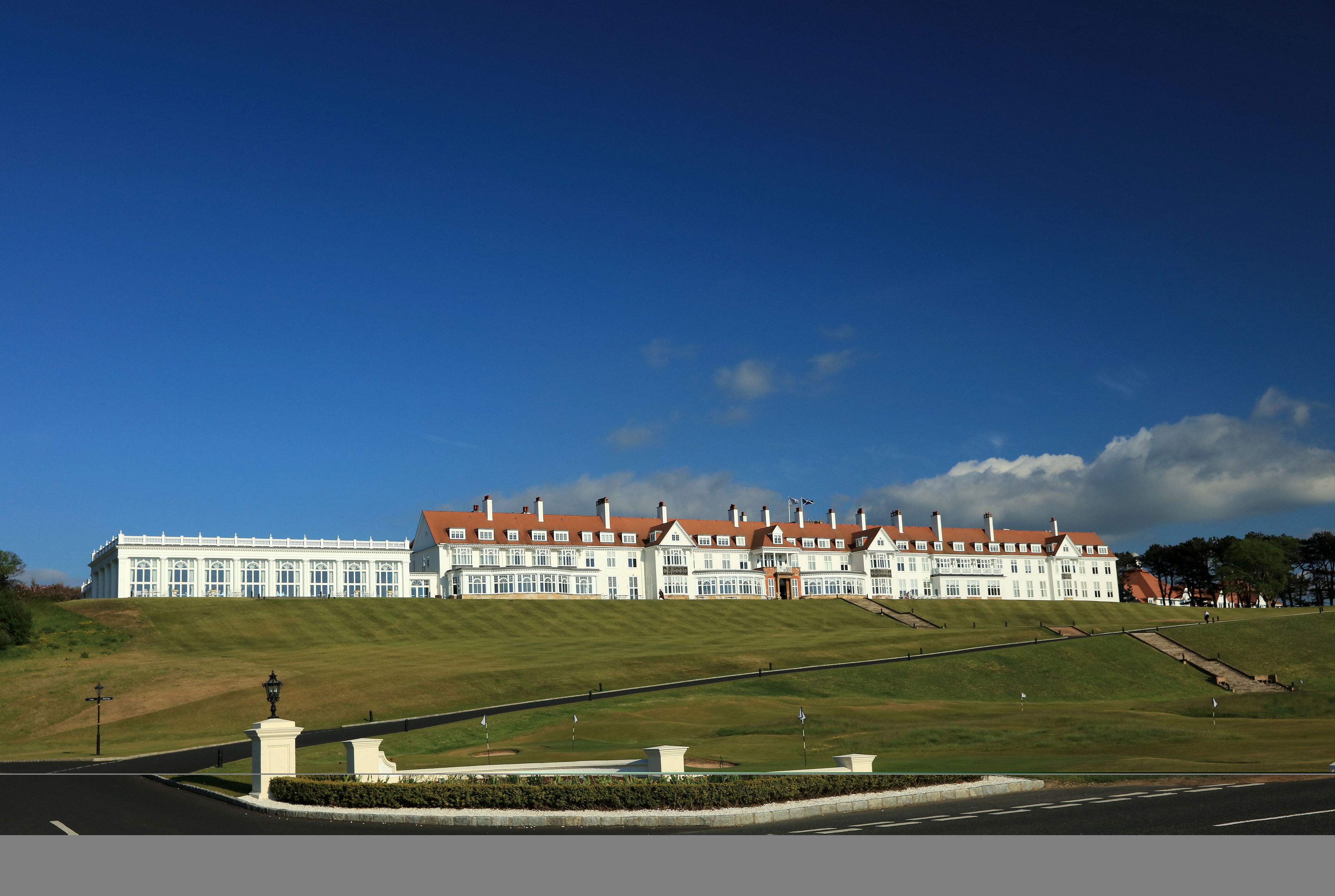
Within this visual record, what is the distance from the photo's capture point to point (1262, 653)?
92.3 metres

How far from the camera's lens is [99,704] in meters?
51.2

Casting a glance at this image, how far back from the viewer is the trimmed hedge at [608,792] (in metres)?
25.4

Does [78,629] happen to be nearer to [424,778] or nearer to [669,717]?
[669,717]

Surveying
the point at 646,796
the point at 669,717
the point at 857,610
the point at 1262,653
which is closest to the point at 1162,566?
the point at 857,610

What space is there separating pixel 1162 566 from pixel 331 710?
170m

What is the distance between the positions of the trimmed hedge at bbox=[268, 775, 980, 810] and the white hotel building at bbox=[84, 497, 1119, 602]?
88879 millimetres

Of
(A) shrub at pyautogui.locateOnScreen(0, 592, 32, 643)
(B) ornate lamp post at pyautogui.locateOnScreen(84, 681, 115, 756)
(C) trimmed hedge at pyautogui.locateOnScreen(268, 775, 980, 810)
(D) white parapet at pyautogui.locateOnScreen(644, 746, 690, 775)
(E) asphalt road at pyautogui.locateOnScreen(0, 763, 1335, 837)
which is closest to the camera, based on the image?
(E) asphalt road at pyautogui.locateOnScreen(0, 763, 1335, 837)

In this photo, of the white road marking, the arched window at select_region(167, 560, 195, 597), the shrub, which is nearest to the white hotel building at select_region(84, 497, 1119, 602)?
the arched window at select_region(167, 560, 195, 597)

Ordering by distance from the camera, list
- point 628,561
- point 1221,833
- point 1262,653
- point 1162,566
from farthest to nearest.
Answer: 1. point 1162,566
2. point 628,561
3. point 1262,653
4. point 1221,833

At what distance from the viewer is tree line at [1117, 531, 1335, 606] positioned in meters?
161

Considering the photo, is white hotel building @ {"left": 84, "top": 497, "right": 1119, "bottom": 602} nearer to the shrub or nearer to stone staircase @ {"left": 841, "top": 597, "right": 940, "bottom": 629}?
stone staircase @ {"left": 841, "top": 597, "right": 940, "bottom": 629}

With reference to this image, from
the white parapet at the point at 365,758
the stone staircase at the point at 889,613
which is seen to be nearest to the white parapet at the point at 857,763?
the white parapet at the point at 365,758

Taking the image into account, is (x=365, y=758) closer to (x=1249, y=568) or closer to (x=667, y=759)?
(x=667, y=759)

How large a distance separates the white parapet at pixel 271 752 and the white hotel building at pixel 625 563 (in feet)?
278
